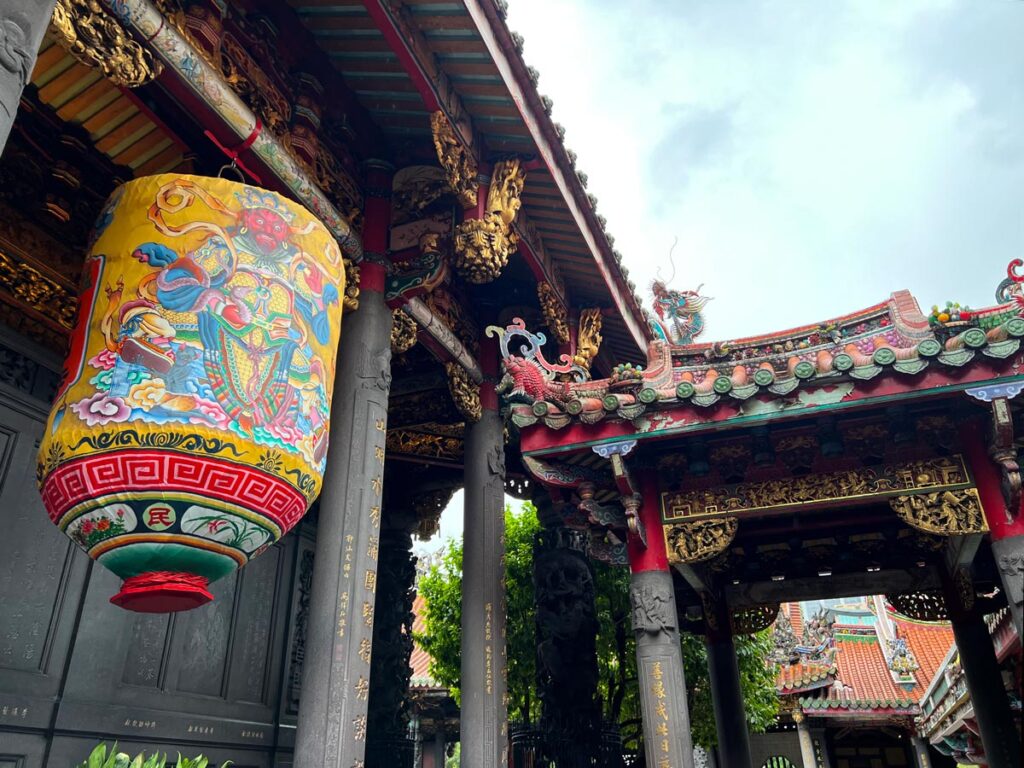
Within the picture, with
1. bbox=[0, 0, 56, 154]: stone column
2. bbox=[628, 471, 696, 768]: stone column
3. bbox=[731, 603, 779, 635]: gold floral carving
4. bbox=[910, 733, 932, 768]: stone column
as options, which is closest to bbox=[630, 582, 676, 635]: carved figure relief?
bbox=[628, 471, 696, 768]: stone column

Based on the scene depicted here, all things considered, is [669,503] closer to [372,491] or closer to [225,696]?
[372,491]

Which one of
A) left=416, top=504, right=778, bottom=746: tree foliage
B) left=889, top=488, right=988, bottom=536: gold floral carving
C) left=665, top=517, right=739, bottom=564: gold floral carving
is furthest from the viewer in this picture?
left=416, top=504, right=778, bottom=746: tree foliage

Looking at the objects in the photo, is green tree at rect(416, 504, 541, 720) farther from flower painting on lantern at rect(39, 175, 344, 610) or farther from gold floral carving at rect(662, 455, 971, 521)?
flower painting on lantern at rect(39, 175, 344, 610)

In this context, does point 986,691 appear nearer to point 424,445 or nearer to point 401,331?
point 424,445

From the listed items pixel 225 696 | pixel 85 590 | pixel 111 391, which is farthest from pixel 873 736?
pixel 111 391

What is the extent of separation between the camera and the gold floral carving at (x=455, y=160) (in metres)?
6.40

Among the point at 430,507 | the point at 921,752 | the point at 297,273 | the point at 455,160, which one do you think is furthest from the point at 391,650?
the point at 921,752

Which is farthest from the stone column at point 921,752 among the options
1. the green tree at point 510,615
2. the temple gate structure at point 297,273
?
the temple gate structure at point 297,273

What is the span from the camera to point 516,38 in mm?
6371

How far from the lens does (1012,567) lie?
5.90m

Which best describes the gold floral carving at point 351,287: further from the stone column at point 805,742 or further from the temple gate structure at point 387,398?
the stone column at point 805,742

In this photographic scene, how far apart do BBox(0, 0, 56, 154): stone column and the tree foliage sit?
9.94m

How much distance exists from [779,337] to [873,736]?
19554 millimetres

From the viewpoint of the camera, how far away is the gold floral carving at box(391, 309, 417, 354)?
7.47m
